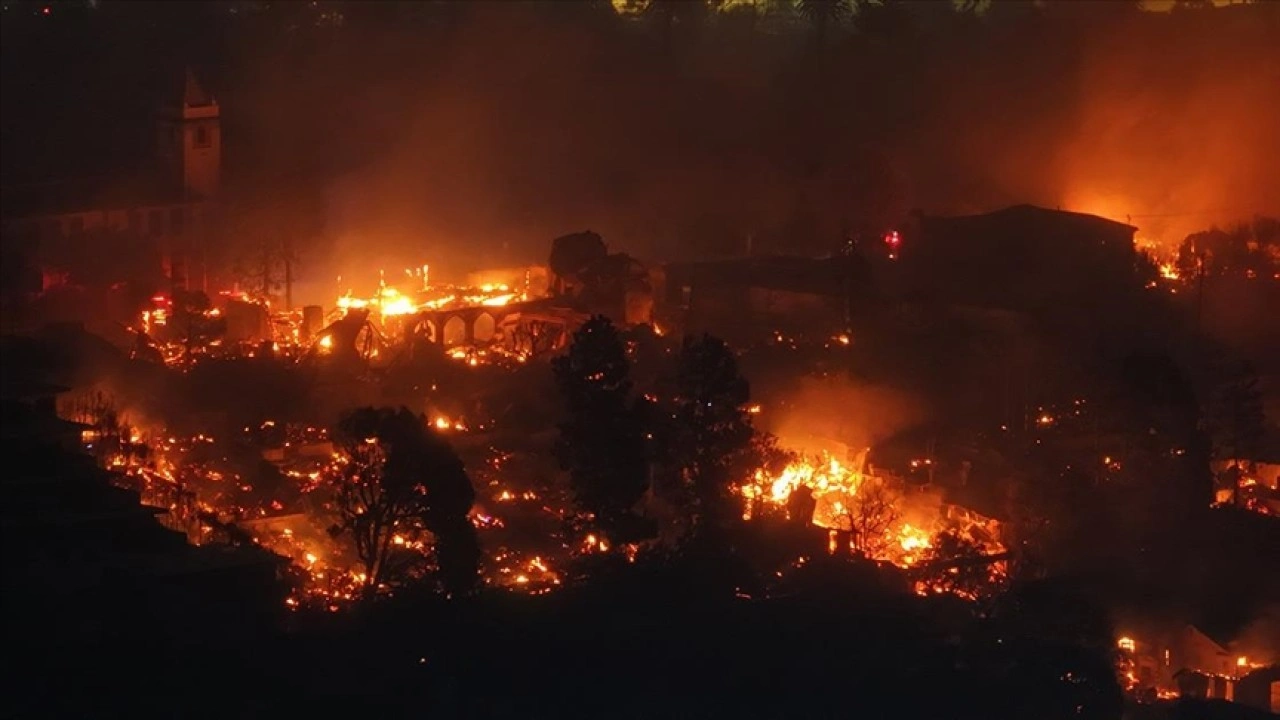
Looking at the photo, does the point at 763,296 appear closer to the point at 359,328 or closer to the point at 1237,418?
the point at 359,328

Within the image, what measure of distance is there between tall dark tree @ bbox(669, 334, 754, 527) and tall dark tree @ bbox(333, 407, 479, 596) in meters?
2.10

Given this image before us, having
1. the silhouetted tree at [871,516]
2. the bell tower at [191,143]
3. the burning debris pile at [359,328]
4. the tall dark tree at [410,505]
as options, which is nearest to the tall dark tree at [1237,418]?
the silhouetted tree at [871,516]

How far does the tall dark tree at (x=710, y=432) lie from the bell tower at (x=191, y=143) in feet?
29.1

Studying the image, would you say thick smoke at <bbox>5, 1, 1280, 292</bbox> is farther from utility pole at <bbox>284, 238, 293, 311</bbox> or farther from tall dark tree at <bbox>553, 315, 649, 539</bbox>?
tall dark tree at <bbox>553, 315, 649, 539</bbox>

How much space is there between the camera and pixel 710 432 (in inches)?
545

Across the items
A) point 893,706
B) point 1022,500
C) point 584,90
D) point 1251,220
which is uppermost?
point 584,90

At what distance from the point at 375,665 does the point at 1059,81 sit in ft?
72.7

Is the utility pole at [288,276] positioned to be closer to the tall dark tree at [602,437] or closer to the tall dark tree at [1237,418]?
the tall dark tree at [602,437]

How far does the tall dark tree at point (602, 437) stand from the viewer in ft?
42.6

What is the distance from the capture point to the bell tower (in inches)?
821

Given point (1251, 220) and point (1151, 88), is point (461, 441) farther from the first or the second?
point (1151, 88)

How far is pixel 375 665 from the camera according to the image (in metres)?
10.1

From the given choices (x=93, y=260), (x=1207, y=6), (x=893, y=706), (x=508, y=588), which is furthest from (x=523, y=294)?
(x=1207, y=6)

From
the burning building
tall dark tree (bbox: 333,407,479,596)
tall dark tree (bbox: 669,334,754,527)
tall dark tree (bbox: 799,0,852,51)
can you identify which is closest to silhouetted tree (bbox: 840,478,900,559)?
tall dark tree (bbox: 669,334,754,527)
